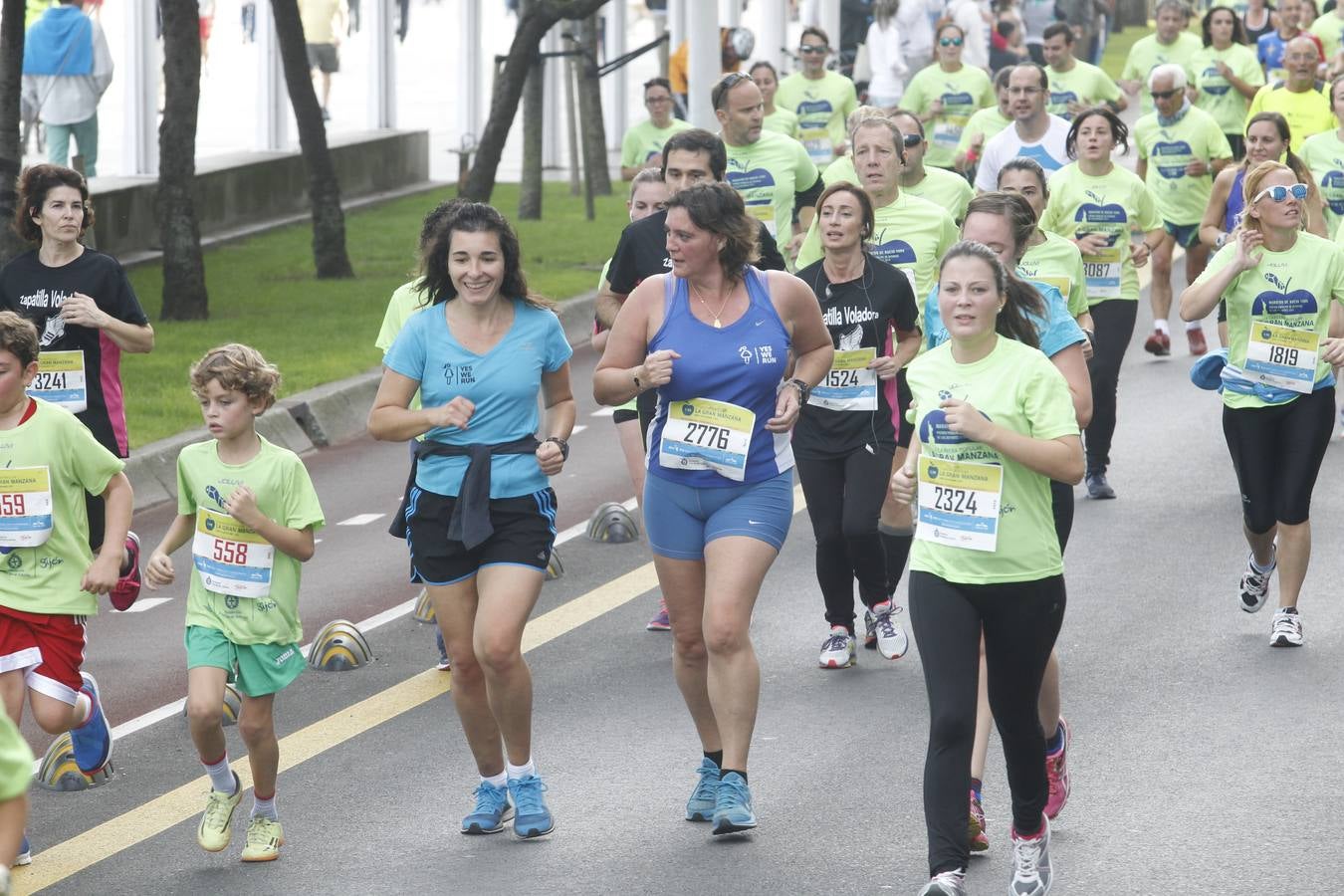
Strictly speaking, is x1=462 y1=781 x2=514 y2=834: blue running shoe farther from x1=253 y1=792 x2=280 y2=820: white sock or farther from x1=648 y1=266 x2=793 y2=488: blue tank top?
x1=648 y1=266 x2=793 y2=488: blue tank top

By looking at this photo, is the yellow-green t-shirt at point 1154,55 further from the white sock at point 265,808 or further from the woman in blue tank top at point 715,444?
the white sock at point 265,808

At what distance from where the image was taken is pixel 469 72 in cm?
2816

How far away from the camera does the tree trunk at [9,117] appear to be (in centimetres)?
1194

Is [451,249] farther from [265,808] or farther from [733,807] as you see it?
[733,807]

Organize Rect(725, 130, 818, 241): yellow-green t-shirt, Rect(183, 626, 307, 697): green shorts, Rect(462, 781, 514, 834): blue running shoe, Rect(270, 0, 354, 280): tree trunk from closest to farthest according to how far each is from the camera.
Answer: Rect(183, 626, 307, 697): green shorts
Rect(462, 781, 514, 834): blue running shoe
Rect(725, 130, 818, 241): yellow-green t-shirt
Rect(270, 0, 354, 280): tree trunk

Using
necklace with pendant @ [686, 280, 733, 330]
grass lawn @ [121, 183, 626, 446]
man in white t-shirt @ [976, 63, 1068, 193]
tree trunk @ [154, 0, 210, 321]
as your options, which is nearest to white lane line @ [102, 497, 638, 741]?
necklace with pendant @ [686, 280, 733, 330]

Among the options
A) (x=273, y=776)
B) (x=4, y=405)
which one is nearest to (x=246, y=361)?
(x=4, y=405)

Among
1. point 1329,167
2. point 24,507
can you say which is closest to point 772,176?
point 1329,167

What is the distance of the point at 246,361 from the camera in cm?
674

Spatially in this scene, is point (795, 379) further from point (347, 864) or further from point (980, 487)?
point (347, 864)

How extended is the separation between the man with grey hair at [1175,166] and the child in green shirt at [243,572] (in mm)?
9499

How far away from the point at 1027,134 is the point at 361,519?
437cm

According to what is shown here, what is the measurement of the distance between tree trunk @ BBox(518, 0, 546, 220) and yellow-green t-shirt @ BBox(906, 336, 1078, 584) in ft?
51.8

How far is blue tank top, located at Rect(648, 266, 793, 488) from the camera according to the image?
22.2ft
